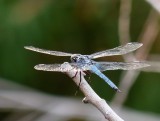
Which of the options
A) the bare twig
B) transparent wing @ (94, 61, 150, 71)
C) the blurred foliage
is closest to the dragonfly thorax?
transparent wing @ (94, 61, 150, 71)

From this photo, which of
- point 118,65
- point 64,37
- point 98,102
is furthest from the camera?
point 64,37

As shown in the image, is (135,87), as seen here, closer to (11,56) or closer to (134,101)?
(134,101)

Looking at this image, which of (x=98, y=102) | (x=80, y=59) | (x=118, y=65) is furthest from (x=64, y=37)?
(x=98, y=102)

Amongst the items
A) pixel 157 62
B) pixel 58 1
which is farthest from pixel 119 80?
pixel 58 1

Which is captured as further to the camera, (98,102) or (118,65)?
(118,65)

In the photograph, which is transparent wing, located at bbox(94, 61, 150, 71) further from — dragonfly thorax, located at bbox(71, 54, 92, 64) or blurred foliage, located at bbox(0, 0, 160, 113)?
blurred foliage, located at bbox(0, 0, 160, 113)

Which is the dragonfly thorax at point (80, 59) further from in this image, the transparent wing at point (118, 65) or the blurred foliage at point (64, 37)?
the blurred foliage at point (64, 37)

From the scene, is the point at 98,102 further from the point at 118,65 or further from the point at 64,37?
the point at 64,37

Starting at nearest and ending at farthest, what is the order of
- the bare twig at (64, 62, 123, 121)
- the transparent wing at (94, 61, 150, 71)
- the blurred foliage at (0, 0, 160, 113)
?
the bare twig at (64, 62, 123, 121) → the transparent wing at (94, 61, 150, 71) → the blurred foliage at (0, 0, 160, 113)
